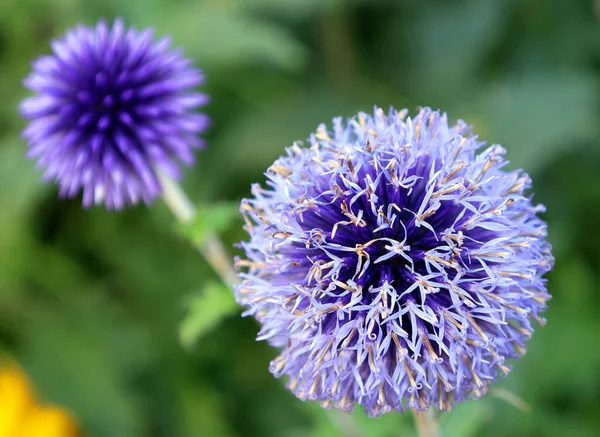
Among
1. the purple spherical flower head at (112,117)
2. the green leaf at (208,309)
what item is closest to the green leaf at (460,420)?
the green leaf at (208,309)

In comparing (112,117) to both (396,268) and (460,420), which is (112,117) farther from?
(460,420)

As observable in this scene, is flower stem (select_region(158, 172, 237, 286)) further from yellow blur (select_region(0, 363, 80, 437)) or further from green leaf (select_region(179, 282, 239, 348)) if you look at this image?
yellow blur (select_region(0, 363, 80, 437))

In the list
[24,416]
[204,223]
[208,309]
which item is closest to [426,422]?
[208,309]

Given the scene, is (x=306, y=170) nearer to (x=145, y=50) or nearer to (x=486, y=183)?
(x=486, y=183)

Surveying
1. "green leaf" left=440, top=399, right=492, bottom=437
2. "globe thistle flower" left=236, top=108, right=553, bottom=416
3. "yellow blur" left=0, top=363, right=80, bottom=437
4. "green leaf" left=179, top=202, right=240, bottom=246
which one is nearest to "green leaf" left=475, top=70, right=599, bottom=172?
"green leaf" left=440, top=399, right=492, bottom=437

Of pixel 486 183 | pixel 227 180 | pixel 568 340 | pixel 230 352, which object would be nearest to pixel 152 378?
pixel 230 352
